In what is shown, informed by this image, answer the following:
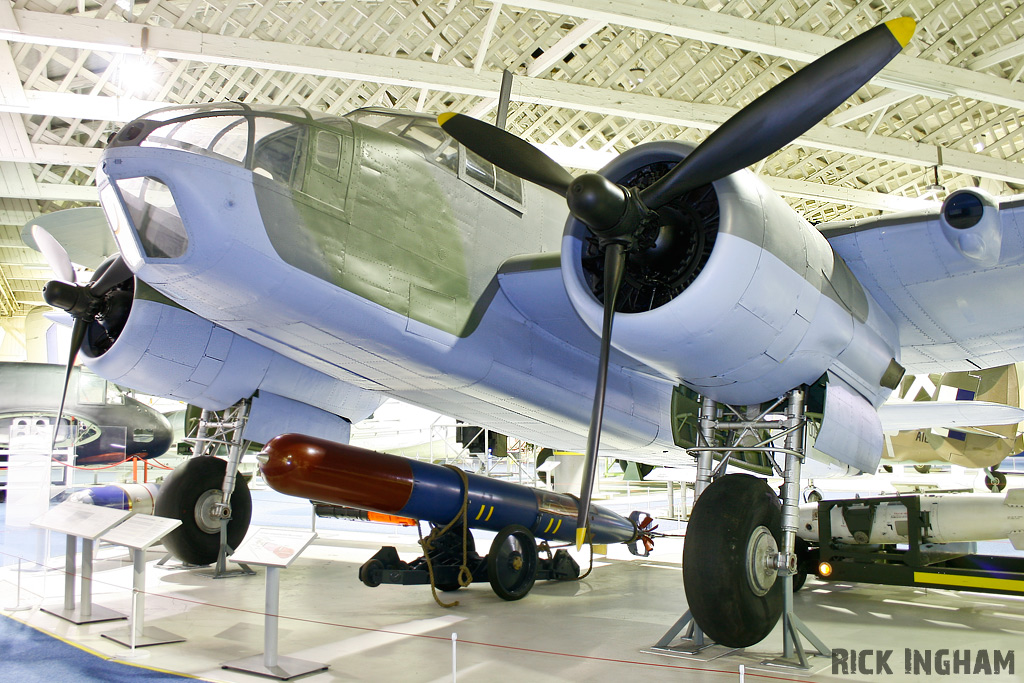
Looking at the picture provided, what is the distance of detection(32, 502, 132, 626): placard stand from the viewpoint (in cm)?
561

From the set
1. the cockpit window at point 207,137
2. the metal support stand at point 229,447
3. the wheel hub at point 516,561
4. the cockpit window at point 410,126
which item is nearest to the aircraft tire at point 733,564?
the wheel hub at point 516,561

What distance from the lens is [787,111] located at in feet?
13.3

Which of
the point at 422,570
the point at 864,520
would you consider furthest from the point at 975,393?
the point at 422,570

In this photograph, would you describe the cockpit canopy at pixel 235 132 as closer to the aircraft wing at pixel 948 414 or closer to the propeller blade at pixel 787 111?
the propeller blade at pixel 787 111

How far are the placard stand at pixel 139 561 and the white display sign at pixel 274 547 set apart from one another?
0.70 meters

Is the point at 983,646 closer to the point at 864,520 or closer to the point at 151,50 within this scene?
the point at 864,520

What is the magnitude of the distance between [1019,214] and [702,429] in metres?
2.58

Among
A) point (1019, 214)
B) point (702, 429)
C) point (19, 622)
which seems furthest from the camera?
point (19, 622)

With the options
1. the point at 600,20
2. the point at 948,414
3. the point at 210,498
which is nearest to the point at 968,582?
the point at 948,414

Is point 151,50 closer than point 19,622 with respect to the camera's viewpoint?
No

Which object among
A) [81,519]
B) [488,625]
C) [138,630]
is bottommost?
[488,625]

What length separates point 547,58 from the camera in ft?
37.9

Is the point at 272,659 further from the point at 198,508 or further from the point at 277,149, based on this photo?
the point at 198,508

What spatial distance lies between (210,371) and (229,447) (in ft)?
3.55
